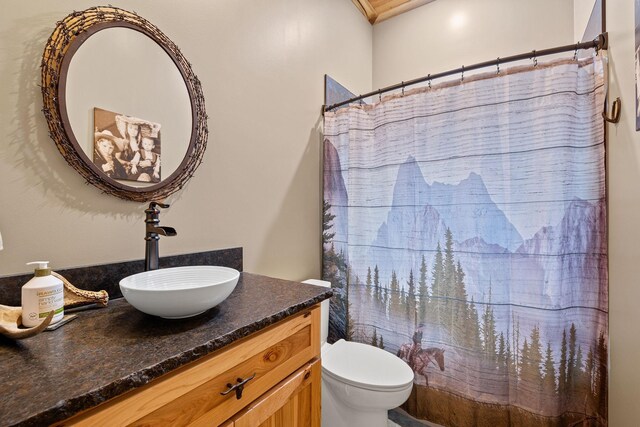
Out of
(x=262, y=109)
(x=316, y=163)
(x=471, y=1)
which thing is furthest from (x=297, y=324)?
(x=471, y=1)

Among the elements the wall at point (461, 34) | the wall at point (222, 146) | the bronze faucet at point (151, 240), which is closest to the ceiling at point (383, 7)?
the wall at point (461, 34)

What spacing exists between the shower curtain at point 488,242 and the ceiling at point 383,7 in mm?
1357

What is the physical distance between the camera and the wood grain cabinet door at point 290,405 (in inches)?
29.7

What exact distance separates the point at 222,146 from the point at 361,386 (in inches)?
51.1

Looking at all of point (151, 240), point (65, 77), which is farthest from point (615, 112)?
point (65, 77)

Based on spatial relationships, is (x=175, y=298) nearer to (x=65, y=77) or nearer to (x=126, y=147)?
(x=126, y=147)

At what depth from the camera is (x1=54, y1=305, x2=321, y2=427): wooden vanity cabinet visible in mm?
539

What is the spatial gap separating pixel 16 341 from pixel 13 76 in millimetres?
718

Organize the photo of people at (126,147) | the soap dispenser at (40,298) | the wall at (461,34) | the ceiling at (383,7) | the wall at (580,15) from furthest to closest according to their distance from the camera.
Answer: the ceiling at (383,7) < the wall at (461,34) < the wall at (580,15) < the photo of people at (126,147) < the soap dispenser at (40,298)

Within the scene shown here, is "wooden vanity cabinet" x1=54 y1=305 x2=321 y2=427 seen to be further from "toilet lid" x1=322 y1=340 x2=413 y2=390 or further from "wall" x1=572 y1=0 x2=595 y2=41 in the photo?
"wall" x1=572 y1=0 x2=595 y2=41

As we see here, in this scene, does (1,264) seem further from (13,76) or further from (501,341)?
(501,341)

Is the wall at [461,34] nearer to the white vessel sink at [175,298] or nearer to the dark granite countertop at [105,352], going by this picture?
the dark granite countertop at [105,352]

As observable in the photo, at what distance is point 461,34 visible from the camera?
2.34 m

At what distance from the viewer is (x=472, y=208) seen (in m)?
1.47
